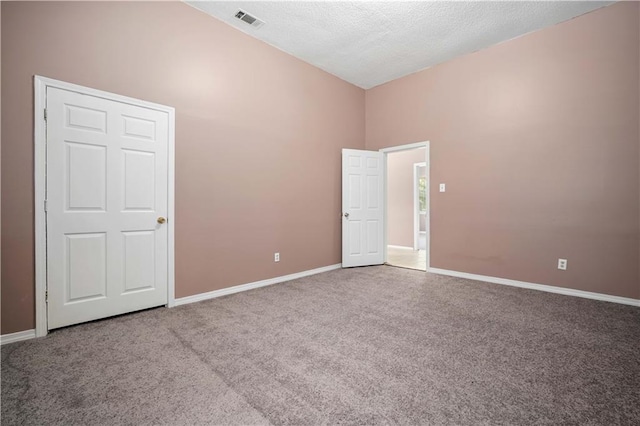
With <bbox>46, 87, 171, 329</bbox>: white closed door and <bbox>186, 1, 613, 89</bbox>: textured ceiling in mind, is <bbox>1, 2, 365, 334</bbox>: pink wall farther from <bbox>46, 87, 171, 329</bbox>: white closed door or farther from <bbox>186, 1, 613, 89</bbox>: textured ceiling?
<bbox>186, 1, 613, 89</bbox>: textured ceiling

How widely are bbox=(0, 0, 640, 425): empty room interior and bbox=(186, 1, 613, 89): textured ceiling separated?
0.03m

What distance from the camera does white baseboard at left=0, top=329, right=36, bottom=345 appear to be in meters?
2.11

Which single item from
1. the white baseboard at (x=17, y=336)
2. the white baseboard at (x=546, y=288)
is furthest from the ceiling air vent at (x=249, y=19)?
the white baseboard at (x=546, y=288)

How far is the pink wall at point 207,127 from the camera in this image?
2.17 m

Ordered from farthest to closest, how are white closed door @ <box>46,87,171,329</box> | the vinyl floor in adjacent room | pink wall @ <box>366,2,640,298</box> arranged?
1. pink wall @ <box>366,2,640,298</box>
2. white closed door @ <box>46,87,171,329</box>
3. the vinyl floor in adjacent room

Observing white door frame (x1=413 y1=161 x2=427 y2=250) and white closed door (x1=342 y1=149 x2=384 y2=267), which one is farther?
white door frame (x1=413 y1=161 x2=427 y2=250)

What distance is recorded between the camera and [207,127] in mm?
3201

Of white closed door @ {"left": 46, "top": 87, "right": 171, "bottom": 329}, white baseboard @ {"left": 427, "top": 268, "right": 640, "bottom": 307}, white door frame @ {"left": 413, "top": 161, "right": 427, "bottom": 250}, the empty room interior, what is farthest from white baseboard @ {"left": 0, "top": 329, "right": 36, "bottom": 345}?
white door frame @ {"left": 413, "top": 161, "right": 427, "bottom": 250}

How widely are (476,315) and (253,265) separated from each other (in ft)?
8.36

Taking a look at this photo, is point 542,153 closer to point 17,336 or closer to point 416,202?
point 416,202

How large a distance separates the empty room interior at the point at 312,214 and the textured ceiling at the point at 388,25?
0.03 meters

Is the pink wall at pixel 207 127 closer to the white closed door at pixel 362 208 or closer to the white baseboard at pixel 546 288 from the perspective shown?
the white closed door at pixel 362 208

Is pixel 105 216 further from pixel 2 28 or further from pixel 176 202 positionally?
pixel 2 28

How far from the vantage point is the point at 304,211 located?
168 inches
